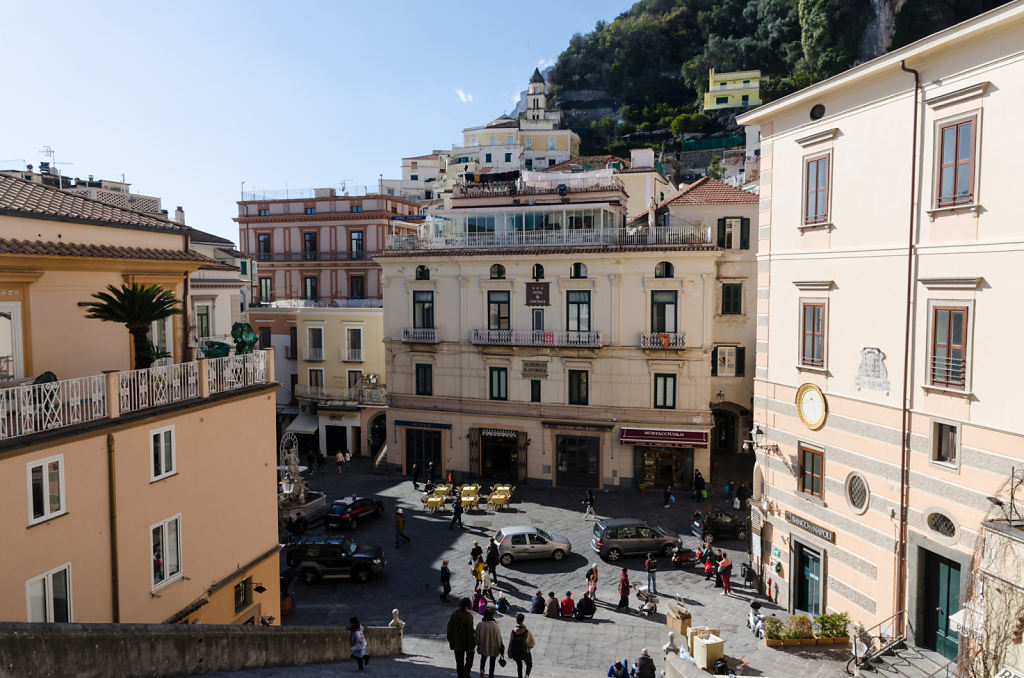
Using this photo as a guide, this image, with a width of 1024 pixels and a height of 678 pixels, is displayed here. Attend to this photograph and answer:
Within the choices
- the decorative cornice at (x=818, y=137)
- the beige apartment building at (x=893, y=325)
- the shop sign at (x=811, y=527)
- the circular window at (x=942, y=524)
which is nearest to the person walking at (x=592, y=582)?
the beige apartment building at (x=893, y=325)

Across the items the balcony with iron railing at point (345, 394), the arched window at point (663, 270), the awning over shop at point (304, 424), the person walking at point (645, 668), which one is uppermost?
the arched window at point (663, 270)

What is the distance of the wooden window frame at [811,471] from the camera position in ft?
59.0

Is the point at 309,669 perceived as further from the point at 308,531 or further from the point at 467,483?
the point at 467,483

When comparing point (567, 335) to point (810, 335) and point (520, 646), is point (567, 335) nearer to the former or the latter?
point (810, 335)

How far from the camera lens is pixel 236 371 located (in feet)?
54.8

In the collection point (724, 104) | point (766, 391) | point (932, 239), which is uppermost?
point (724, 104)

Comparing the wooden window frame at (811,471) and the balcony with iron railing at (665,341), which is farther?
the balcony with iron railing at (665,341)

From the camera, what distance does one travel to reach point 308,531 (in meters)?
28.2

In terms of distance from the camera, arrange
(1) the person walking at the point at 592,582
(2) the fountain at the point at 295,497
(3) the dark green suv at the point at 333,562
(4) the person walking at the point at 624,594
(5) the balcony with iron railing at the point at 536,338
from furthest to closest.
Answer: (5) the balcony with iron railing at the point at 536,338 → (2) the fountain at the point at 295,497 → (3) the dark green suv at the point at 333,562 → (1) the person walking at the point at 592,582 → (4) the person walking at the point at 624,594

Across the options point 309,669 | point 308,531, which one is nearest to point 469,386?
point 308,531

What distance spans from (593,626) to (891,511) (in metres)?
8.35

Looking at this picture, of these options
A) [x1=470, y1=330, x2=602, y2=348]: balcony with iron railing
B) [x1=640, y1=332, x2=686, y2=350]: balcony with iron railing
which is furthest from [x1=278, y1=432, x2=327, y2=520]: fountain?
[x1=640, y1=332, x2=686, y2=350]: balcony with iron railing

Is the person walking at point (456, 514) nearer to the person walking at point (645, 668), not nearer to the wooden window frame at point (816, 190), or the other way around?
the person walking at point (645, 668)

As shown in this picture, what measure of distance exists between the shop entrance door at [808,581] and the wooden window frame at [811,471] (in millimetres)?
1539
